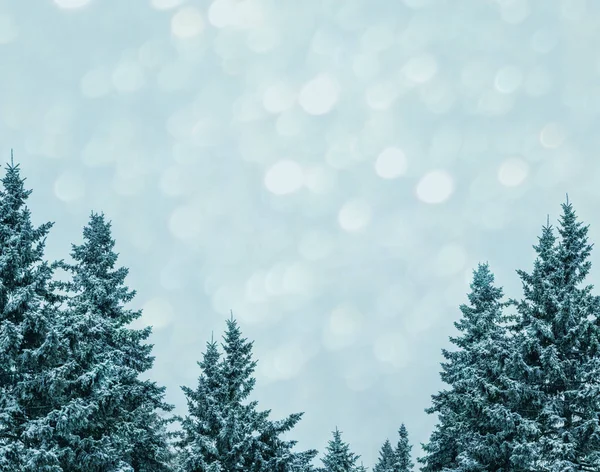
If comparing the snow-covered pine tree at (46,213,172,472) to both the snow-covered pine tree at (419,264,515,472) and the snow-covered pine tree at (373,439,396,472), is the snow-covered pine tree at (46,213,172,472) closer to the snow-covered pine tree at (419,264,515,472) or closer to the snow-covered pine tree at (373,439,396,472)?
the snow-covered pine tree at (419,264,515,472)

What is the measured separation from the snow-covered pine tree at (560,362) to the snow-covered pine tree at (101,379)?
14.2 m

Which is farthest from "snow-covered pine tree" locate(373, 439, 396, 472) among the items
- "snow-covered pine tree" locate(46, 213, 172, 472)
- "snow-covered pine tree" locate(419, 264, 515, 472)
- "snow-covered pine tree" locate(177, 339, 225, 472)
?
"snow-covered pine tree" locate(46, 213, 172, 472)

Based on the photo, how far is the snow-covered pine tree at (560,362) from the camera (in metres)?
19.2

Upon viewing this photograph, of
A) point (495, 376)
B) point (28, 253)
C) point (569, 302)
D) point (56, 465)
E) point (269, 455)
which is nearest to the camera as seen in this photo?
point (56, 465)

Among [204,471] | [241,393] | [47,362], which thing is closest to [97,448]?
[47,362]

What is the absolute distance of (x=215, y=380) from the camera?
83.1 ft

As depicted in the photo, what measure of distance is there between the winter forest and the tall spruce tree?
63 mm

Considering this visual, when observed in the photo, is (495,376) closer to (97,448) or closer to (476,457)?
(476,457)

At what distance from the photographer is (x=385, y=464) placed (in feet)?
167

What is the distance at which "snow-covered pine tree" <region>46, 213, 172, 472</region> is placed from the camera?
17.4 m

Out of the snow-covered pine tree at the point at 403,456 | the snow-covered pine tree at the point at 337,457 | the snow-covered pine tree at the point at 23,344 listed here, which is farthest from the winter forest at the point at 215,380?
the snow-covered pine tree at the point at 403,456

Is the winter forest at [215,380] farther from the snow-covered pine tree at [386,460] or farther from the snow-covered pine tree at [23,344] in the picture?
the snow-covered pine tree at [386,460]

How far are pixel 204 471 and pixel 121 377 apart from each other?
517 cm

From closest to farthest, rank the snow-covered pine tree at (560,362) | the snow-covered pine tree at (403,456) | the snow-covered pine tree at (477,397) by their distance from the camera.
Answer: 1. the snow-covered pine tree at (560,362)
2. the snow-covered pine tree at (477,397)
3. the snow-covered pine tree at (403,456)
